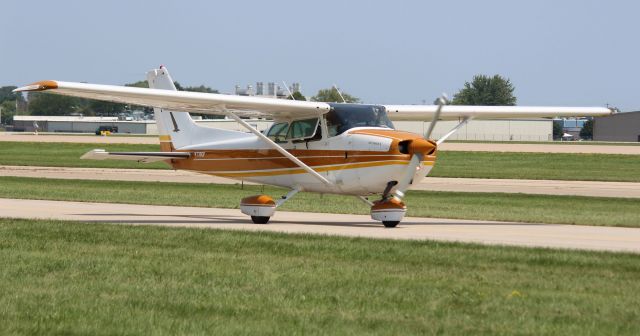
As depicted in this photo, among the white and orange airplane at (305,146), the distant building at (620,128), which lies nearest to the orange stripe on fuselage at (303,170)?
the white and orange airplane at (305,146)

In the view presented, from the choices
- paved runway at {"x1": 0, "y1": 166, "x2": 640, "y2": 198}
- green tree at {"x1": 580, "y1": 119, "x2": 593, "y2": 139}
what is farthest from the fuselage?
green tree at {"x1": 580, "y1": 119, "x2": 593, "y2": 139}

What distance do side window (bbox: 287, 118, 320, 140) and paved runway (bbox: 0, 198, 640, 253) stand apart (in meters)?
1.75

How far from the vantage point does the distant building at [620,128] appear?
393 ft

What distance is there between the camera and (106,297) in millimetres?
11477

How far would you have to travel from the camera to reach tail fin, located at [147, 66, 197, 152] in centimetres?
2478

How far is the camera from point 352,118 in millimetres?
21062

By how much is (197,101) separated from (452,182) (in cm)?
2116

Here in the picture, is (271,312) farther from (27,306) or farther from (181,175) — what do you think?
(181,175)

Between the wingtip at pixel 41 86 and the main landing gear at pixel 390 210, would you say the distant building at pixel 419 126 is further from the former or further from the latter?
the wingtip at pixel 41 86

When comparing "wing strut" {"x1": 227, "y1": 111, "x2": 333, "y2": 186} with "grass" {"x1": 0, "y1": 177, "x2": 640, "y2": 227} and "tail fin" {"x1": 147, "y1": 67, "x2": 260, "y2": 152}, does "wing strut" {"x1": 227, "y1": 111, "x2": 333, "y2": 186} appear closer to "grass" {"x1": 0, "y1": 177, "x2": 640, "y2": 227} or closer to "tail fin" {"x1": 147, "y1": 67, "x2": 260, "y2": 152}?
Result: "tail fin" {"x1": 147, "y1": 67, "x2": 260, "y2": 152}

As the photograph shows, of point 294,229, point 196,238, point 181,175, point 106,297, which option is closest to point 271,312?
point 106,297

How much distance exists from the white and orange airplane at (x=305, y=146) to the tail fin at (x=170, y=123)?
1.63 ft

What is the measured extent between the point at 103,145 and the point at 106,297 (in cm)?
7217

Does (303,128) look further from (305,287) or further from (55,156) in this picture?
(55,156)
